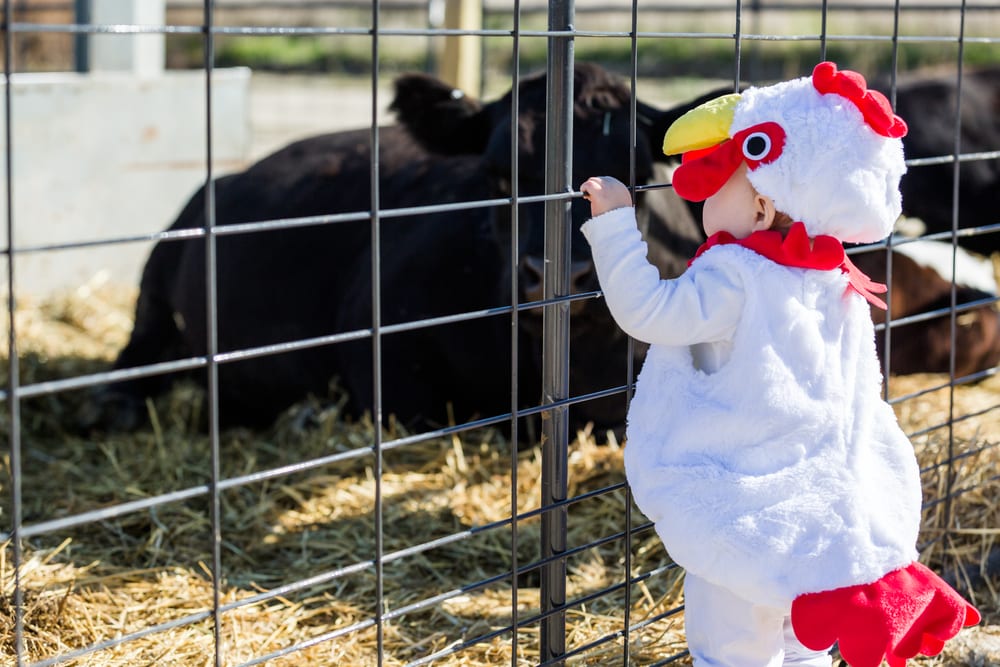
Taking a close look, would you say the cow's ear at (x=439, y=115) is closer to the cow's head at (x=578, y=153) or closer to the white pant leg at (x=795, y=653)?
the cow's head at (x=578, y=153)

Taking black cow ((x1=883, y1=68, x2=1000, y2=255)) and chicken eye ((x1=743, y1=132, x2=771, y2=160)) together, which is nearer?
chicken eye ((x1=743, y1=132, x2=771, y2=160))

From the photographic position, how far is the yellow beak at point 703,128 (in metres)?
2.23

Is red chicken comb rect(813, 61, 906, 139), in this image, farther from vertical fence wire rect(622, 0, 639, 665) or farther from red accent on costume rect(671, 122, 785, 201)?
vertical fence wire rect(622, 0, 639, 665)

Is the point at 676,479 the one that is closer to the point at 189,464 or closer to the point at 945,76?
the point at 189,464

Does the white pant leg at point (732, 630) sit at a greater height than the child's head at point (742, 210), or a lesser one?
lesser

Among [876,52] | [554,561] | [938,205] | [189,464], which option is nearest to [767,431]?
[554,561]

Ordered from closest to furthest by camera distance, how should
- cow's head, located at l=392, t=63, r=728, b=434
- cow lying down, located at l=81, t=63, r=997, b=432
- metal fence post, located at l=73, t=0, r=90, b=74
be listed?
cow's head, located at l=392, t=63, r=728, b=434 → cow lying down, located at l=81, t=63, r=997, b=432 → metal fence post, located at l=73, t=0, r=90, b=74

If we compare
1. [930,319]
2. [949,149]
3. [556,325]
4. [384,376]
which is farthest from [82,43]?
[556,325]

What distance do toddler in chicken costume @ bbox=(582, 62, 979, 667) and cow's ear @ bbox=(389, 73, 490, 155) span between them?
8.28 ft

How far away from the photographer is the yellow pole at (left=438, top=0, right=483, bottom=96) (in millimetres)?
7270

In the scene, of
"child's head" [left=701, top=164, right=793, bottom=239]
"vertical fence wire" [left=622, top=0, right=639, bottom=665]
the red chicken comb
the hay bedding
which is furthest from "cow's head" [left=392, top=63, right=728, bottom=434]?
the red chicken comb

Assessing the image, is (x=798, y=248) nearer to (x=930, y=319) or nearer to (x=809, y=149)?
(x=809, y=149)

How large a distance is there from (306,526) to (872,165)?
234cm

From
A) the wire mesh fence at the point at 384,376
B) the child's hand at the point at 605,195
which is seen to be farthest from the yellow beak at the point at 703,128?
the wire mesh fence at the point at 384,376
